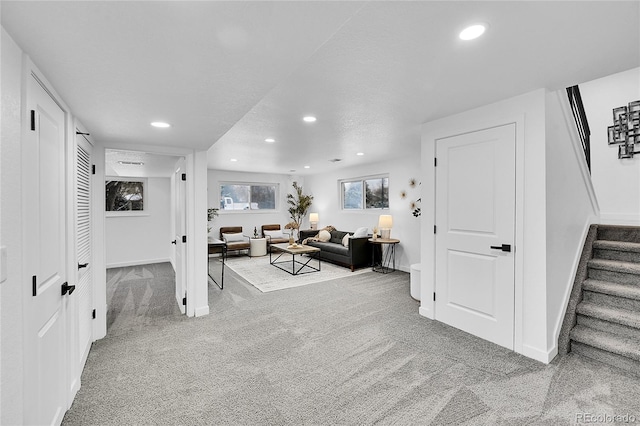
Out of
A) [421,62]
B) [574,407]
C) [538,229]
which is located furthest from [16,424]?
[538,229]

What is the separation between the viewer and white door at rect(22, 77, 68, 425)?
1.33 meters

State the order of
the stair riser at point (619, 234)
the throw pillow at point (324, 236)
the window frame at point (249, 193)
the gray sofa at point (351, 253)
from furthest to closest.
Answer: the window frame at point (249, 193) → the throw pillow at point (324, 236) → the gray sofa at point (351, 253) → the stair riser at point (619, 234)

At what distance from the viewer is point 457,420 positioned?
67.4 inches

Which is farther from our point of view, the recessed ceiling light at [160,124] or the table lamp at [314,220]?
the table lamp at [314,220]

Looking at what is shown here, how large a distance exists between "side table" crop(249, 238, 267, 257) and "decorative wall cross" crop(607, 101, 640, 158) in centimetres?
663

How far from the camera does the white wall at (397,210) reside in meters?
5.56

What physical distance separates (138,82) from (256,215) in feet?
22.5

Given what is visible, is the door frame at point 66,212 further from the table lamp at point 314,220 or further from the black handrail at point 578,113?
the table lamp at point 314,220

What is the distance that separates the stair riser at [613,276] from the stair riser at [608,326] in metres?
0.49

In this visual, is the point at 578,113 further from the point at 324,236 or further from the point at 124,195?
the point at 124,195

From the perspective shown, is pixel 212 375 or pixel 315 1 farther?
pixel 212 375

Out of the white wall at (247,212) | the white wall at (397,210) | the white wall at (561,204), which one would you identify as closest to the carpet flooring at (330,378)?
the white wall at (561,204)

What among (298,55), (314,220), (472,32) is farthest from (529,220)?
(314,220)

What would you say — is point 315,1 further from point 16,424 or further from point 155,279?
point 155,279
